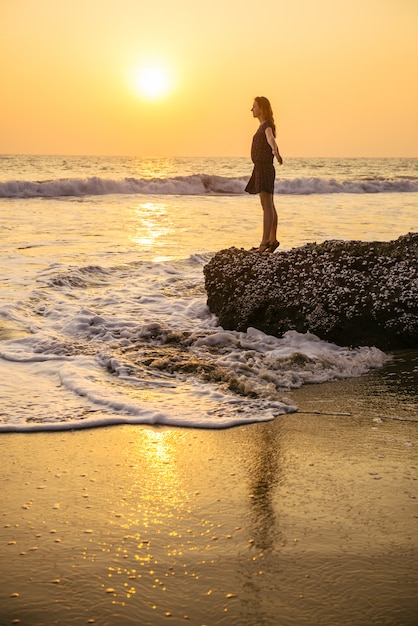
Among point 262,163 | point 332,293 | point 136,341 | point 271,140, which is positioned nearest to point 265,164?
point 262,163

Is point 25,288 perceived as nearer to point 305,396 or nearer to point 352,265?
point 352,265

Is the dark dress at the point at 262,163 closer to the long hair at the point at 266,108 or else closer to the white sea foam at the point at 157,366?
the long hair at the point at 266,108

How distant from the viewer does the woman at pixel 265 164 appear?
858 cm

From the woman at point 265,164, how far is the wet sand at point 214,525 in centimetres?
461

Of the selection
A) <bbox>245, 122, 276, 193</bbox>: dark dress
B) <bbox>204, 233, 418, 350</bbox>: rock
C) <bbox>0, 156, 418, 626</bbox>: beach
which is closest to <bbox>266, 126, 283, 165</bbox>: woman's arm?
<bbox>245, 122, 276, 193</bbox>: dark dress

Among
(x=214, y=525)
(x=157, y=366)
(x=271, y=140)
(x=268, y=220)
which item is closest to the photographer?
(x=214, y=525)

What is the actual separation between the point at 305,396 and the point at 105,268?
19.5 feet

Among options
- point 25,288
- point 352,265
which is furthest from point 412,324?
point 25,288

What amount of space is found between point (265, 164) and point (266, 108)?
0.62 meters

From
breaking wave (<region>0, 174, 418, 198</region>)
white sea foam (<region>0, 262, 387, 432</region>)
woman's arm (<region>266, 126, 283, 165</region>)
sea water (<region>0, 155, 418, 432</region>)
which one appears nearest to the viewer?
white sea foam (<region>0, 262, 387, 432</region>)

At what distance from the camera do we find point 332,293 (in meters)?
6.47

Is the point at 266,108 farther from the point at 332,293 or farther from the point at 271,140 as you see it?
the point at 332,293

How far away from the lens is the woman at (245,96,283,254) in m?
8.58

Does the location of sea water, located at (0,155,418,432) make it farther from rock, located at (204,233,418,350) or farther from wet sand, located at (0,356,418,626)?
wet sand, located at (0,356,418,626)
